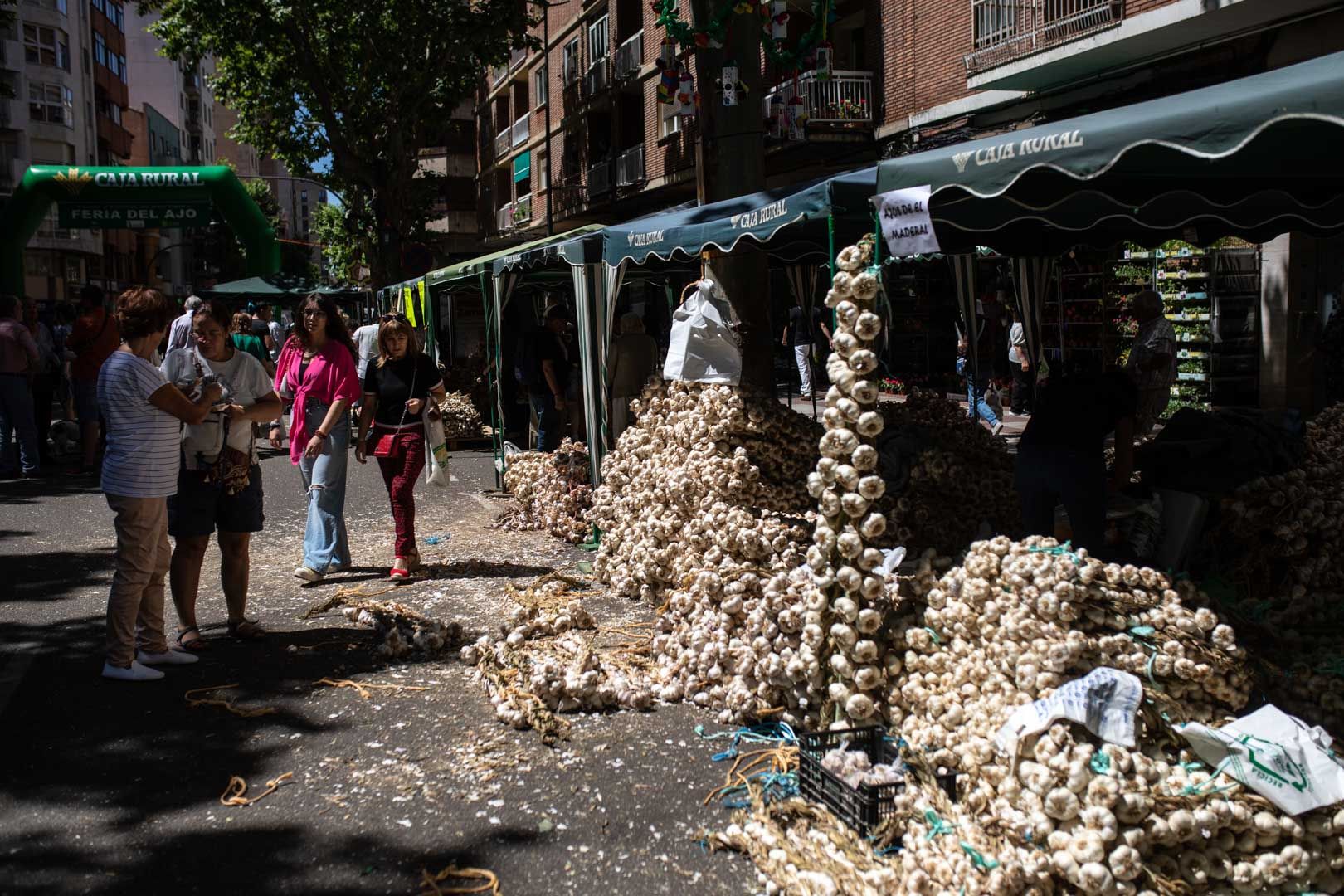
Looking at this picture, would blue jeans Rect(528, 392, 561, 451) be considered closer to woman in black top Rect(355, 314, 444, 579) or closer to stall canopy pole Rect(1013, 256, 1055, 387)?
woman in black top Rect(355, 314, 444, 579)

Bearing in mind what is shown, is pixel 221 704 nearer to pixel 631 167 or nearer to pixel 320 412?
pixel 320 412

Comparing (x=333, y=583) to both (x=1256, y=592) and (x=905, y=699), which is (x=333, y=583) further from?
(x=1256, y=592)

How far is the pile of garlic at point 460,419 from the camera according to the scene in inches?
643

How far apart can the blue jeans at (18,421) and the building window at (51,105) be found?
150 ft

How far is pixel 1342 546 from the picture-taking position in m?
5.11

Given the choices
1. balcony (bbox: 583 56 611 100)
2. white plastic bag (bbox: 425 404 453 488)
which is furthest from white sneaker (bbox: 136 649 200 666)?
balcony (bbox: 583 56 611 100)

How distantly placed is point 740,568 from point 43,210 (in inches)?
605

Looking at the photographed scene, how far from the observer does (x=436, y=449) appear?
790 cm

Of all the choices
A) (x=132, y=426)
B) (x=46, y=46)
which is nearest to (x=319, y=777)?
(x=132, y=426)

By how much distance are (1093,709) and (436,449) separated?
18.4ft

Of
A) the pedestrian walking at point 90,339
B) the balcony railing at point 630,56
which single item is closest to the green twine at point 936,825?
the pedestrian walking at point 90,339

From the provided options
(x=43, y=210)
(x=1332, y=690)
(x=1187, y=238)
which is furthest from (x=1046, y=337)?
(x=43, y=210)

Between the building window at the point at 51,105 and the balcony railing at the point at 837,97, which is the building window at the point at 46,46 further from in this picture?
the balcony railing at the point at 837,97

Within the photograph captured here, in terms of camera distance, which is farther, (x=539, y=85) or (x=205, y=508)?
(x=539, y=85)
